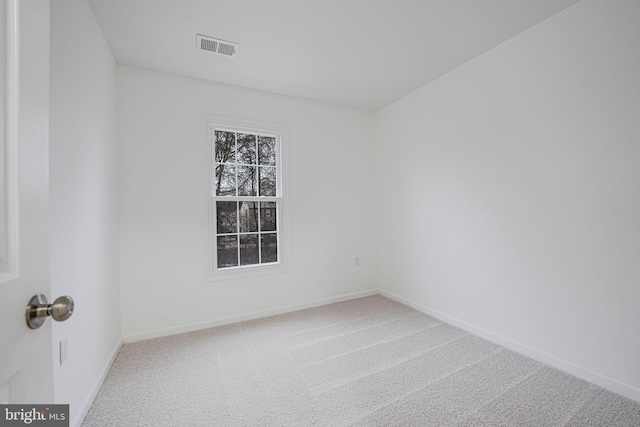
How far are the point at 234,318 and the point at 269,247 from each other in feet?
2.85

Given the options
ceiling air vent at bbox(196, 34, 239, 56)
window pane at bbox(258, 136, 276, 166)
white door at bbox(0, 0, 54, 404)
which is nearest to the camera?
white door at bbox(0, 0, 54, 404)

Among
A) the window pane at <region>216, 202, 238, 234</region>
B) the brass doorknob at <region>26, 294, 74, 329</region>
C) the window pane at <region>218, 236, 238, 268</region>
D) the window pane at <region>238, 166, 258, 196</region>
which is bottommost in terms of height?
the window pane at <region>218, 236, 238, 268</region>

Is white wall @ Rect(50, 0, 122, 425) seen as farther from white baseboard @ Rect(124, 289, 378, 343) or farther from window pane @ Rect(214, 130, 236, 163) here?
window pane @ Rect(214, 130, 236, 163)

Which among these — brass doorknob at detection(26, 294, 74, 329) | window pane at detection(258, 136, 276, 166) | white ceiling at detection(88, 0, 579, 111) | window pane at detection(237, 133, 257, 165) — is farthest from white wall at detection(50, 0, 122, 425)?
window pane at detection(258, 136, 276, 166)

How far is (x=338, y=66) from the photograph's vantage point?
2.79 metres

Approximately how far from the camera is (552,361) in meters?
2.15

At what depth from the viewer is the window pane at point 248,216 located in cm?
324

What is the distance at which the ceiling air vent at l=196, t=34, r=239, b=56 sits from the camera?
2.32m

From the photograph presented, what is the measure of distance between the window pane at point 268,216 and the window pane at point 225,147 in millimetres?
646

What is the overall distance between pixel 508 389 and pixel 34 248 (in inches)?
101

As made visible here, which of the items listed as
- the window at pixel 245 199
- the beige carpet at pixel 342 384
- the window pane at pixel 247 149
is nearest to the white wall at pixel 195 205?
the window at pixel 245 199

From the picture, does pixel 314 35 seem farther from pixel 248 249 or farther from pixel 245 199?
pixel 248 249

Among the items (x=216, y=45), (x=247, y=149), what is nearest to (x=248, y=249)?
(x=247, y=149)

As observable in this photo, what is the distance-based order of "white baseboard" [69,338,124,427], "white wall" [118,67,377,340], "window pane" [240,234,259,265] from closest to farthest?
1. "white baseboard" [69,338,124,427]
2. "white wall" [118,67,377,340]
3. "window pane" [240,234,259,265]
